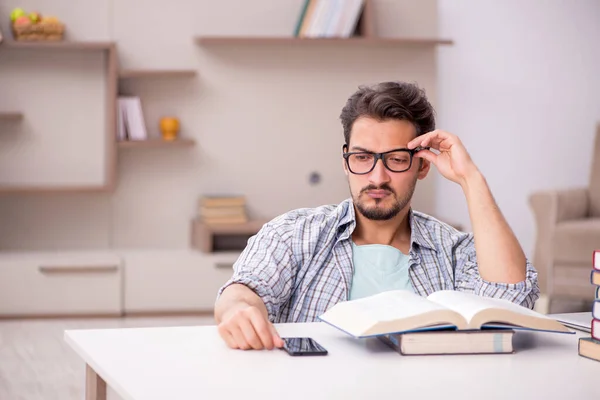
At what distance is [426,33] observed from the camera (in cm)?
500

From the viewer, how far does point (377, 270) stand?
1993 millimetres

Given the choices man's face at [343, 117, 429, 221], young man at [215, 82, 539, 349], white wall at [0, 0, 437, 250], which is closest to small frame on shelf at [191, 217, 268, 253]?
white wall at [0, 0, 437, 250]

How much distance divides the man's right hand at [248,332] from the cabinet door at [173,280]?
3.10 m

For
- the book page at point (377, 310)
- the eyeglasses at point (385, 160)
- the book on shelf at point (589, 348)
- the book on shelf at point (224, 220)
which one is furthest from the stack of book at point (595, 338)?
the book on shelf at point (224, 220)

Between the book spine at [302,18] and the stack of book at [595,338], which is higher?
the book spine at [302,18]

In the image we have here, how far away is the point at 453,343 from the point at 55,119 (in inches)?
145

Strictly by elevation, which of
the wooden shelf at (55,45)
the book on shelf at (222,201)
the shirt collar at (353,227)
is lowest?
the book on shelf at (222,201)

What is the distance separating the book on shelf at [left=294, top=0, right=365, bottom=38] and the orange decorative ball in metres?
0.83

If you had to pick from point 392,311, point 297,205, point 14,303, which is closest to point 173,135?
point 297,205

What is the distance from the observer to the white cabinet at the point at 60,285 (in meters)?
4.38

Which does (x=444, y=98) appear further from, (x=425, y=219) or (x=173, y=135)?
(x=425, y=219)

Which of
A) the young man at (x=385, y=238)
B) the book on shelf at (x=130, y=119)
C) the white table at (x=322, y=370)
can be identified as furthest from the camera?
the book on shelf at (x=130, y=119)

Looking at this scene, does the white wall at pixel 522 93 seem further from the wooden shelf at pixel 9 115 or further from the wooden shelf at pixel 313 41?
the wooden shelf at pixel 9 115

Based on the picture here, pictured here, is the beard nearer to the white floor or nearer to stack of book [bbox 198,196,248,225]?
the white floor
